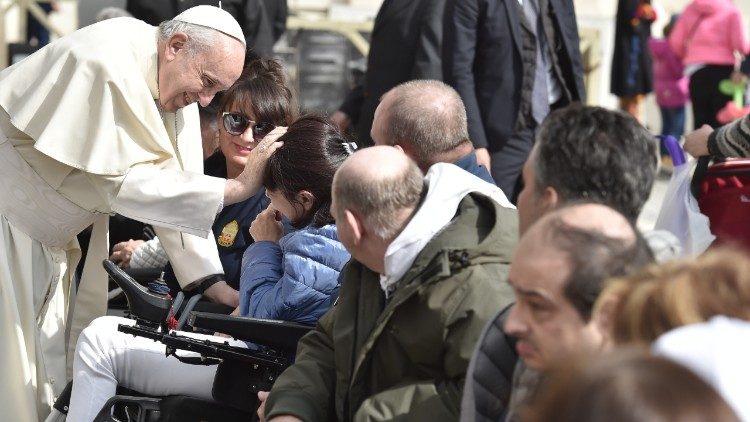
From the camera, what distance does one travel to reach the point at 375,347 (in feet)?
11.0

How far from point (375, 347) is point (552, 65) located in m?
3.47

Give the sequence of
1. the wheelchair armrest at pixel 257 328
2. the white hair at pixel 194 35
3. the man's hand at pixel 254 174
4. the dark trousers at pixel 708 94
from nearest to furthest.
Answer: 1. the wheelchair armrest at pixel 257 328
2. the man's hand at pixel 254 174
3. the white hair at pixel 194 35
4. the dark trousers at pixel 708 94

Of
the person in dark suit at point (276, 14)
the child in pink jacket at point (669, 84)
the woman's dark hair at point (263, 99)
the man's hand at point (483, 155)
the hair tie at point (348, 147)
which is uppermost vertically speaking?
the hair tie at point (348, 147)

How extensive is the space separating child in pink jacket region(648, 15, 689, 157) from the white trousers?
9149 mm

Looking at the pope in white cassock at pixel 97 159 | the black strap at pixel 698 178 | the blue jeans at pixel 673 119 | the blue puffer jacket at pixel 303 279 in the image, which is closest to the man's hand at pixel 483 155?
the pope in white cassock at pixel 97 159

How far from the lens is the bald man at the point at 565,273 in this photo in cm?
257

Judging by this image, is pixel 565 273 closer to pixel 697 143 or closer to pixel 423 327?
pixel 423 327

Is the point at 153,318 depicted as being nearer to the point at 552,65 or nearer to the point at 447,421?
the point at 447,421

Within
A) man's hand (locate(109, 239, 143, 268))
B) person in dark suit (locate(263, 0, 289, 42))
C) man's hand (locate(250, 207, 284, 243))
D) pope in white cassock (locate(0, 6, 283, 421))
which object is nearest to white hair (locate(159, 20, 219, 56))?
pope in white cassock (locate(0, 6, 283, 421))

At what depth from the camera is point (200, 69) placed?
4754mm

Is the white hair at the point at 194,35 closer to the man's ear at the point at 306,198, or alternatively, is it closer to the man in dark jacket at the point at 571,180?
the man's ear at the point at 306,198

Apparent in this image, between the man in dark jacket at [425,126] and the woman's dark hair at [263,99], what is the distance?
83 cm

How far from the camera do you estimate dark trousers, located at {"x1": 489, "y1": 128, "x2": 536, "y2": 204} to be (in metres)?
6.50

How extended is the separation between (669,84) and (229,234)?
8731 mm
